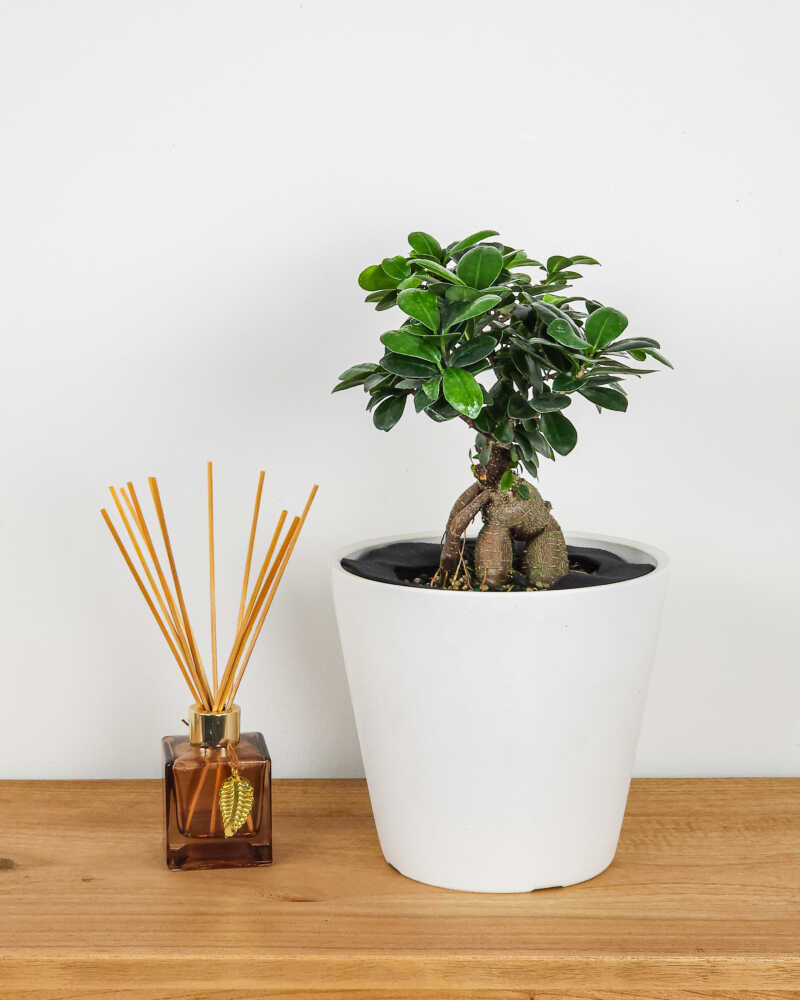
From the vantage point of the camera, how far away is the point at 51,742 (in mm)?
1079

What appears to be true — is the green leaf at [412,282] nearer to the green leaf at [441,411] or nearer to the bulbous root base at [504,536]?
the green leaf at [441,411]

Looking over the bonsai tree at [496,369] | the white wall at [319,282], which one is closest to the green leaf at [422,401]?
the bonsai tree at [496,369]

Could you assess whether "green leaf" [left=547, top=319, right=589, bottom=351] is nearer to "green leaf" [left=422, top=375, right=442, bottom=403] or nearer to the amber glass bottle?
"green leaf" [left=422, top=375, right=442, bottom=403]

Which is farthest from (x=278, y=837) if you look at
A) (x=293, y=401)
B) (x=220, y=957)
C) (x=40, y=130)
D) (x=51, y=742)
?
(x=40, y=130)

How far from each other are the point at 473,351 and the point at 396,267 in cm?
9

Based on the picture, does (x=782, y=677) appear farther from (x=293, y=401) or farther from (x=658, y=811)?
(x=293, y=401)

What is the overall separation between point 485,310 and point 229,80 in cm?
48

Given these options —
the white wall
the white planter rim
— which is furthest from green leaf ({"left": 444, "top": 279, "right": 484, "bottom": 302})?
the white wall

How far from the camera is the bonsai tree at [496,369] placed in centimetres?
73

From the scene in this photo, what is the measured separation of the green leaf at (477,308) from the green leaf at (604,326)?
0.07 meters

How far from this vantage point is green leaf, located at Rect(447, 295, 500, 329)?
0.70 meters

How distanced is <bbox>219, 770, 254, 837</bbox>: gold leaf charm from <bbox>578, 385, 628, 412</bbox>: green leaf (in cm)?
41

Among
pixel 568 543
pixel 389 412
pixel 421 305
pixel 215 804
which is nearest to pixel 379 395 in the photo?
pixel 389 412

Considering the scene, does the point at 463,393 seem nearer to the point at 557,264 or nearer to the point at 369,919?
the point at 557,264
